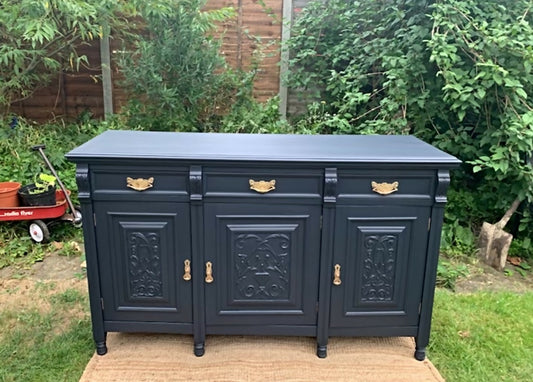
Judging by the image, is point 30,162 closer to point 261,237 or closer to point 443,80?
point 261,237

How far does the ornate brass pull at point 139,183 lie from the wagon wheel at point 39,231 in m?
1.67

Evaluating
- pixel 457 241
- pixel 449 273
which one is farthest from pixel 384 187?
pixel 457 241

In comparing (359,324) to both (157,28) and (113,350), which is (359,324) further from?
(157,28)

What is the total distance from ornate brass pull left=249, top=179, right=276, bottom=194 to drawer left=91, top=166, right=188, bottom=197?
0.28 metres

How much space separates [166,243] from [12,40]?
2863 mm

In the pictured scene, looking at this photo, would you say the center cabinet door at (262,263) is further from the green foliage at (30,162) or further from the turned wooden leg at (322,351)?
the green foliage at (30,162)

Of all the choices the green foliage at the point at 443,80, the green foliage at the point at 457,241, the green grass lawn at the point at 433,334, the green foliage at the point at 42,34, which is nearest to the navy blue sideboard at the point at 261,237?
the green grass lawn at the point at 433,334

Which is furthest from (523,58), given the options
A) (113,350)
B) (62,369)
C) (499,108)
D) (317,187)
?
(62,369)

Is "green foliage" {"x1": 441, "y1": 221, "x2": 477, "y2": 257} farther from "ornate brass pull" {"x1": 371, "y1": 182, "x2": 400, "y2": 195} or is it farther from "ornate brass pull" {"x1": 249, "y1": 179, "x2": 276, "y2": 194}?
"ornate brass pull" {"x1": 249, "y1": 179, "x2": 276, "y2": 194}

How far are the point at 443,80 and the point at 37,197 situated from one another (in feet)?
9.95

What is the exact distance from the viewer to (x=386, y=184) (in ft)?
6.00

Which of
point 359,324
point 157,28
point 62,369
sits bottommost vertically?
point 62,369

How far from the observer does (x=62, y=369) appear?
191cm

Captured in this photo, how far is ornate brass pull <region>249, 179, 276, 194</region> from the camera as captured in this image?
1823mm
